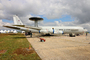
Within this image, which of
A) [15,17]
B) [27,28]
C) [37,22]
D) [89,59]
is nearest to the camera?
[89,59]

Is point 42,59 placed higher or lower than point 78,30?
lower

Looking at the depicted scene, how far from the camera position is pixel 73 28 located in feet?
90.8

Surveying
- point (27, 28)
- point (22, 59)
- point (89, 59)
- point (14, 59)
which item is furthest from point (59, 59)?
point (27, 28)

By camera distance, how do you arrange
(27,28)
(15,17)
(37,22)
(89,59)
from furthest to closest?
1. (37,22)
2. (15,17)
3. (27,28)
4. (89,59)

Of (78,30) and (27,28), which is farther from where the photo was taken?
(78,30)

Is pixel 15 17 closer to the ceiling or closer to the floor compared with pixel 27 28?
closer to the ceiling

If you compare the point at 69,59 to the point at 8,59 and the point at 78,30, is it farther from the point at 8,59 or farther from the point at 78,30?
the point at 78,30

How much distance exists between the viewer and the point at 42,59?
17.2 feet

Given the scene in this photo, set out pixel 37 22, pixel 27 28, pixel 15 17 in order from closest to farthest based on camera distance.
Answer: pixel 27 28 < pixel 15 17 < pixel 37 22

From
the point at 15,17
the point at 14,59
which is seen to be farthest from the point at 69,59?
the point at 15,17

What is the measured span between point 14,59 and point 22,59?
2.39 ft

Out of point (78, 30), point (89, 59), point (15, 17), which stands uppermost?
point (15, 17)

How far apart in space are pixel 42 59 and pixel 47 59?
448 mm

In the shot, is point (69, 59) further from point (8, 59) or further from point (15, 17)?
point (15, 17)
